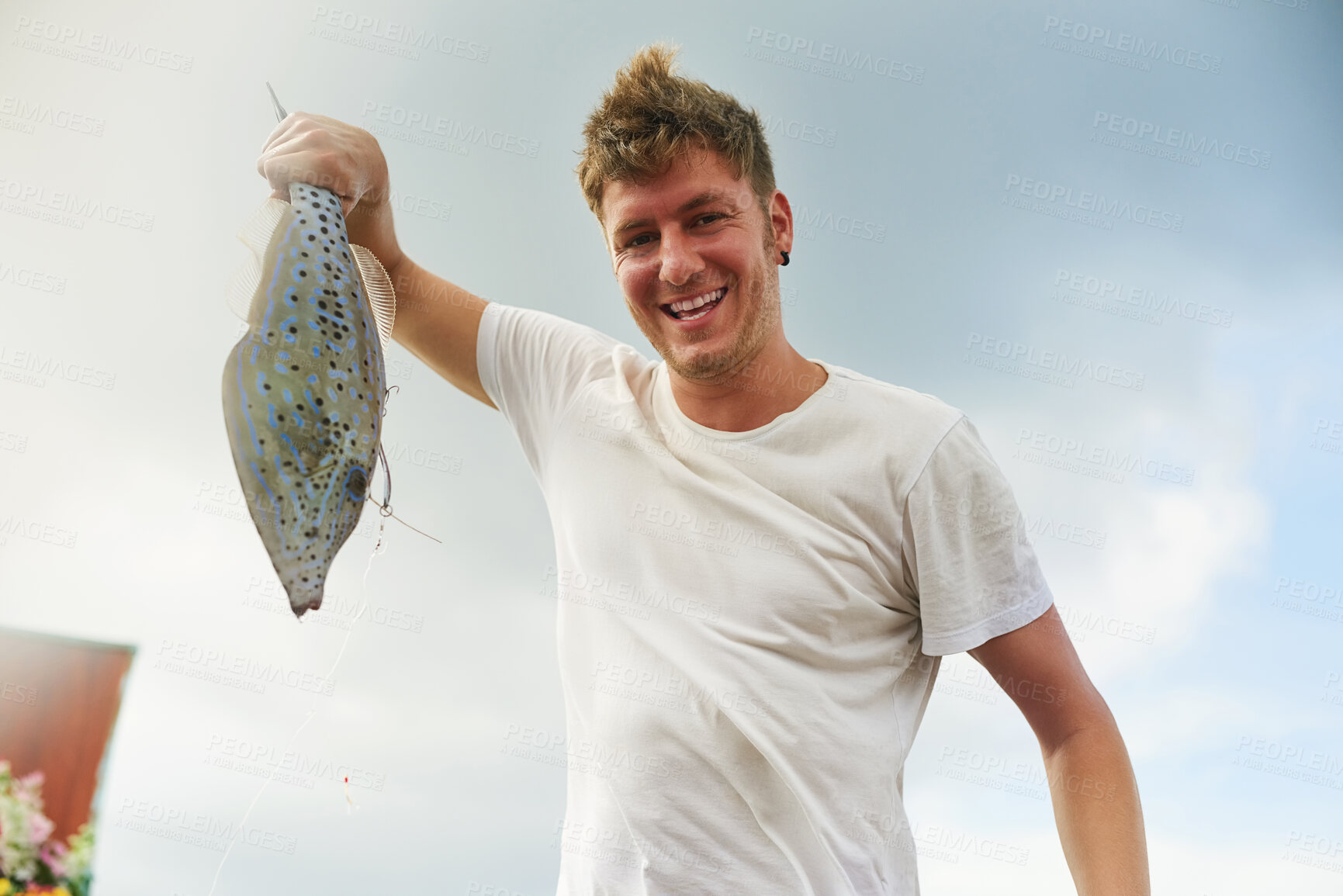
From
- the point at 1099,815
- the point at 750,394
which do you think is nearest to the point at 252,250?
the point at 750,394

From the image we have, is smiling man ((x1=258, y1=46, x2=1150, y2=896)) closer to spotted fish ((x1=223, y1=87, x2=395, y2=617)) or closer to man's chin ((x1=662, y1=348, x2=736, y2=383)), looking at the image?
man's chin ((x1=662, y1=348, x2=736, y2=383))

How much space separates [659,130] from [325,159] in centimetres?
70

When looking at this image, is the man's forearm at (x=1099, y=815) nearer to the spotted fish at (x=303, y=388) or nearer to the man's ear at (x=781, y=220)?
the man's ear at (x=781, y=220)

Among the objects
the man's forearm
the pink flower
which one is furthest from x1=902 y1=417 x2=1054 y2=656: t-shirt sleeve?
the pink flower

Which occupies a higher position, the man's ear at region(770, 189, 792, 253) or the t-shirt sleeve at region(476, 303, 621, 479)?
the man's ear at region(770, 189, 792, 253)

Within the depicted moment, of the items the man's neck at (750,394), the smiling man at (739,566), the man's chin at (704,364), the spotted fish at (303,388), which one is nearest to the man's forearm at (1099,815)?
the smiling man at (739,566)

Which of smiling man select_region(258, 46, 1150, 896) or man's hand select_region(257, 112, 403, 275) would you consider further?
smiling man select_region(258, 46, 1150, 896)

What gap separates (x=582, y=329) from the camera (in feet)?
7.00

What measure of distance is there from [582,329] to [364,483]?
95 cm

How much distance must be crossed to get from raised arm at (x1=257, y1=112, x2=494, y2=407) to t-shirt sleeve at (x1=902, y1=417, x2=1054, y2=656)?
3.59ft

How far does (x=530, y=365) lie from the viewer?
206cm

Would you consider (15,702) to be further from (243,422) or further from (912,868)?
(912,868)

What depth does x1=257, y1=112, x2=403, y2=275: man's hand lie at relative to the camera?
4.75 feet

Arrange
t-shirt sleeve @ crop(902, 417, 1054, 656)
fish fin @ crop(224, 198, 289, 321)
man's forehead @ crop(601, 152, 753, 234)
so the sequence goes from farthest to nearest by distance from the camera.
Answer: man's forehead @ crop(601, 152, 753, 234), t-shirt sleeve @ crop(902, 417, 1054, 656), fish fin @ crop(224, 198, 289, 321)
